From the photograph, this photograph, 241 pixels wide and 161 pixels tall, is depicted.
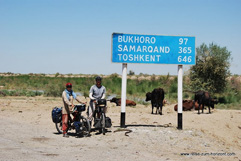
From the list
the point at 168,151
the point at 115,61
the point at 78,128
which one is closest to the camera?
the point at 168,151

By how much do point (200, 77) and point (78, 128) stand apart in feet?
67.6

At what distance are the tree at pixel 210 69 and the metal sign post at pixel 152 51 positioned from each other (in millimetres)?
16667

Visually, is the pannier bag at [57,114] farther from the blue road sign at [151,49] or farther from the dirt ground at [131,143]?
the blue road sign at [151,49]

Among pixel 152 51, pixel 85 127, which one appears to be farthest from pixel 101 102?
pixel 152 51

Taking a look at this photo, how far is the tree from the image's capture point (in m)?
31.5

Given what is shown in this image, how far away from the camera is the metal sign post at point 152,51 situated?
48.2 feet

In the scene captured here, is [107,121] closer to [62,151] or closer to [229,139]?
[62,151]

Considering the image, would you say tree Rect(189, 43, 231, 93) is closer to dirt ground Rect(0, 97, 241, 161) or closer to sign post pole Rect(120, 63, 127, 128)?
dirt ground Rect(0, 97, 241, 161)

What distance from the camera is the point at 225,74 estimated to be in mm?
32062

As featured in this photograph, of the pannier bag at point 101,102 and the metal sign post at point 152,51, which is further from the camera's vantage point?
the metal sign post at point 152,51

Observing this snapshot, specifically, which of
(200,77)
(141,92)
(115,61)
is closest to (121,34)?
(115,61)

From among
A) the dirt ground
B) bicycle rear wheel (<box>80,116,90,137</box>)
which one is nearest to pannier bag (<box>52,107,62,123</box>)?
the dirt ground

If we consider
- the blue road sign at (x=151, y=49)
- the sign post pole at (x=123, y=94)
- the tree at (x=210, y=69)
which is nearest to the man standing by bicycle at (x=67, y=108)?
the sign post pole at (x=123, y=94)

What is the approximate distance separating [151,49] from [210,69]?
701 inches
